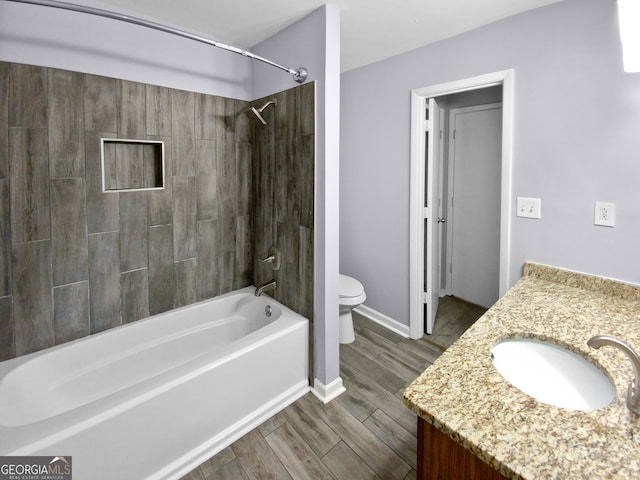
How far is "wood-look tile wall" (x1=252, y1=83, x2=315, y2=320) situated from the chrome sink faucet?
1457mm

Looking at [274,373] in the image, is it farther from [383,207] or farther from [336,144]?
[383,207]

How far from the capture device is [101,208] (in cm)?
192

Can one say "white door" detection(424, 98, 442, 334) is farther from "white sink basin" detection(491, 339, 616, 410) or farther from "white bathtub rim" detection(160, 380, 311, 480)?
"white sink basin" detection(491, 339, 616, 410)

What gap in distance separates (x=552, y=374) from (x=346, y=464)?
106 centimetres

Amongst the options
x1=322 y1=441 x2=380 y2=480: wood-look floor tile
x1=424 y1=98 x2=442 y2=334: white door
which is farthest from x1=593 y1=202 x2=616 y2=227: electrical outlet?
x1=322 y1=441 x2=380 y2=480: wood-look floor tile

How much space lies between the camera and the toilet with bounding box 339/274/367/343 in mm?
2523

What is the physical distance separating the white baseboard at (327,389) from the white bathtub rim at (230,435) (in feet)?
0.21

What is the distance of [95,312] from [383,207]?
2.24m

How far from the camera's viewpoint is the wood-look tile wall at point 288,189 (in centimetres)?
200

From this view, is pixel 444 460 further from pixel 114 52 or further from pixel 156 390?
pixel 114 52

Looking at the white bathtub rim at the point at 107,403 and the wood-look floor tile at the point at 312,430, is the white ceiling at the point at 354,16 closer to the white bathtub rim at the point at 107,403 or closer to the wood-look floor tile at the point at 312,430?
the white bathtub rim at the point at 107,403

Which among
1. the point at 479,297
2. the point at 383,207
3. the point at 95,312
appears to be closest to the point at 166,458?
the point at 95,312

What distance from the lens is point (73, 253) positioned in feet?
6.05

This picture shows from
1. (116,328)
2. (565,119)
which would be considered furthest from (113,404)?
(565,119)
